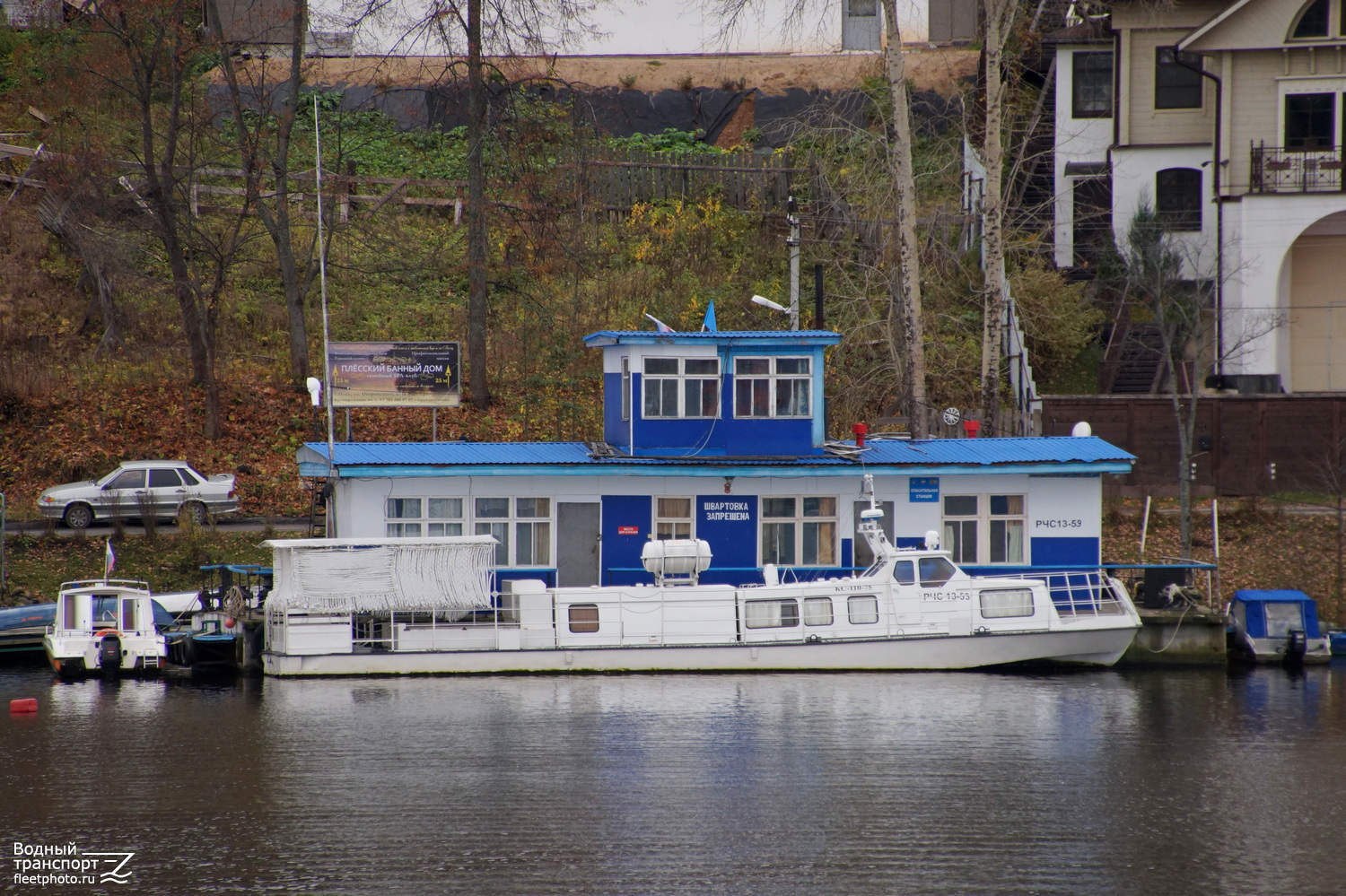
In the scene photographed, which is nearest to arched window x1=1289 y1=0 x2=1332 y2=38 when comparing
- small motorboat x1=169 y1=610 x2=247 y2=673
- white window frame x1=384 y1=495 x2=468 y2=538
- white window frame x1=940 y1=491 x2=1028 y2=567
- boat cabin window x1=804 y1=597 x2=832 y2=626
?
white window frame x1=940 y1=491 x2=1028 y2=567

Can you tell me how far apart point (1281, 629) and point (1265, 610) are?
1.53 ft

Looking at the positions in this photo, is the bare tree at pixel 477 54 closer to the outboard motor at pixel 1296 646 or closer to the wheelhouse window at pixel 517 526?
the wheelhouse window at pixel 517 526

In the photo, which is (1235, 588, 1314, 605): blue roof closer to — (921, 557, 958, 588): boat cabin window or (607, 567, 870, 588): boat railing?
(921, 557, 958, 588): boat cabin window

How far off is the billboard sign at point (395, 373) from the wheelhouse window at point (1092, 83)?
2547 cm

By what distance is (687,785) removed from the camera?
18562 mm

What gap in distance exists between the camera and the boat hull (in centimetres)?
2502

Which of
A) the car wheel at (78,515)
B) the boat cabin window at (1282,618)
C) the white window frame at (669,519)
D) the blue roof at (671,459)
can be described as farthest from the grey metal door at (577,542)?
the boat cabin window at (1282,618)

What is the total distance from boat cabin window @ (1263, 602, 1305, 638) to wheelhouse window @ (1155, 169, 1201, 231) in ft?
60.8

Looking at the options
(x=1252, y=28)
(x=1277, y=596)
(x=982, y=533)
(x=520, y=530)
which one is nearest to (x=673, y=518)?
(x=520, y=530)

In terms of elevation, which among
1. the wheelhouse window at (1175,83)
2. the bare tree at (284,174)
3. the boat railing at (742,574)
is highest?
the wheelhouse window at (1175,83)

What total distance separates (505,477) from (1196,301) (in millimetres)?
19791

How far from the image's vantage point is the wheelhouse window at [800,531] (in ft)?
90.9

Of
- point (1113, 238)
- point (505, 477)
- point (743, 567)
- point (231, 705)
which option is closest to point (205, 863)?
point (231, 705)

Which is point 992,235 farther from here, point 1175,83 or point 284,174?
point 284,174
